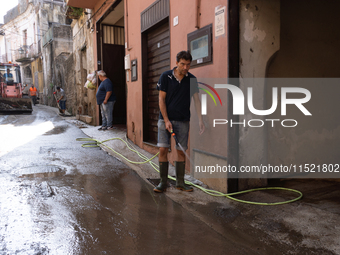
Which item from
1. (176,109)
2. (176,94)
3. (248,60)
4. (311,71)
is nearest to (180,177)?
(176,109)

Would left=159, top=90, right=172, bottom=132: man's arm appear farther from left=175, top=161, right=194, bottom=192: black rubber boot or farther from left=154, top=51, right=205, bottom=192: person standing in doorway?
left=175, top=161, right=194, bottom=192: black rubber boot

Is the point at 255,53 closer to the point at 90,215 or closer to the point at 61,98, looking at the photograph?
the point at 90,215

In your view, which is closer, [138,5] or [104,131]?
[138,5]

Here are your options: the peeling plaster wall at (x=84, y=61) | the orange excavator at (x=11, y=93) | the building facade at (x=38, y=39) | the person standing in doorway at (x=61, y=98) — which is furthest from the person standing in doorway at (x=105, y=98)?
the building facade at (x=38, y=39)

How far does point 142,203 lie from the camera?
3.67 m

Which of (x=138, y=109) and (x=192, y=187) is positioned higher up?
(x=138, y=109)

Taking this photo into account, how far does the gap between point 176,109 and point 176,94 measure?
0.21m

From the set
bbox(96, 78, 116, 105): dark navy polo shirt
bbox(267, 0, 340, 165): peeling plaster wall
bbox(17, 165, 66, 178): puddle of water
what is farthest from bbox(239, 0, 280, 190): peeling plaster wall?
bbox(96, 78, 116, 105): dark navy polo shirt

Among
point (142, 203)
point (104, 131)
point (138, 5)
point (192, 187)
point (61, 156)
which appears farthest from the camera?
point (104, 131)

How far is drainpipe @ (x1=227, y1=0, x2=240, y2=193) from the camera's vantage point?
147 inches

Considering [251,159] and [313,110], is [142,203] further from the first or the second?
[313,110]

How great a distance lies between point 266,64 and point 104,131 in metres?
6.70

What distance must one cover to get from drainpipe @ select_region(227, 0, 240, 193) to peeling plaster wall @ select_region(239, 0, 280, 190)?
0.22 ft

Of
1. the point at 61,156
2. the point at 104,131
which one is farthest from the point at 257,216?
the point at 104,131
